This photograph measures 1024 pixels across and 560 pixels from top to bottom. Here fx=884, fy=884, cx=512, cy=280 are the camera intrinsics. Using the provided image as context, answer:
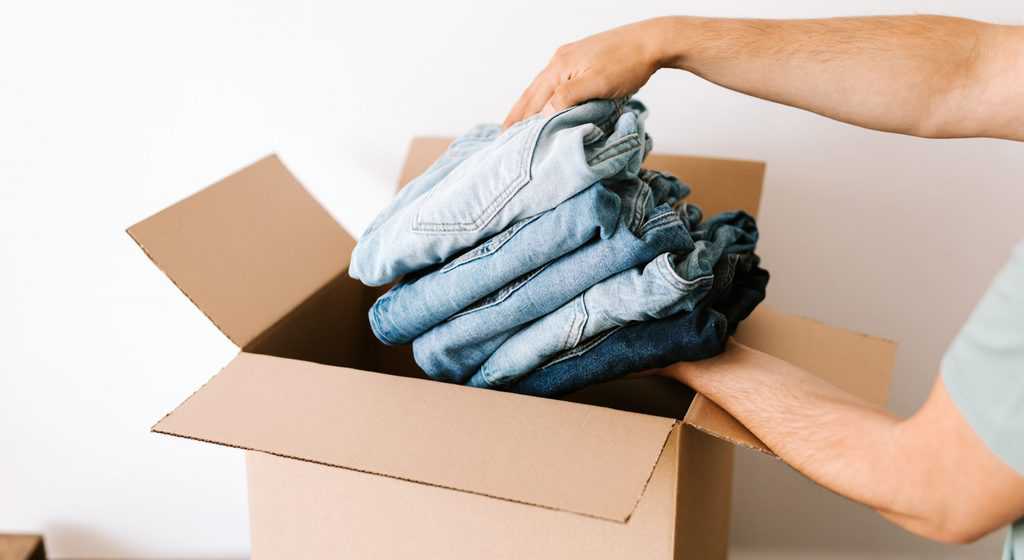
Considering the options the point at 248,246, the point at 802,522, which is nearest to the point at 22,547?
the point at 248,246

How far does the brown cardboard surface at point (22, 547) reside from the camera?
1247 millimetres

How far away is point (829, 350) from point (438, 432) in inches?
15.4

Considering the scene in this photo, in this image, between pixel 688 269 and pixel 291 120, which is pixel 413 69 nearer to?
pixel 291 120

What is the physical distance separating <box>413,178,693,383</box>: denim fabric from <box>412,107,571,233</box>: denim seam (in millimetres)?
59

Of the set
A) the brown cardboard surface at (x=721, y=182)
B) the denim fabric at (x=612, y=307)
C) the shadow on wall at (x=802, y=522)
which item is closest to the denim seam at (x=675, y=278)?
the denim fabric at (x=612, y=307)

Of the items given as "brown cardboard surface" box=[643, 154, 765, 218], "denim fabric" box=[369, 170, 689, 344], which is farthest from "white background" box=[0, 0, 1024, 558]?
"denim fabric" box=[369, 170, 689, 344]

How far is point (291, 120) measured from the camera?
3.75ft

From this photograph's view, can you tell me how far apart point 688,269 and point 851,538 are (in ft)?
2.46

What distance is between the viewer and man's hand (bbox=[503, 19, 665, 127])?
29.2 inches

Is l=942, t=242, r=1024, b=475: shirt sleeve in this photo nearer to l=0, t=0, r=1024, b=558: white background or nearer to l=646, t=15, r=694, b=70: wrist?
l=646, t=15, r=694, b=70: wrist

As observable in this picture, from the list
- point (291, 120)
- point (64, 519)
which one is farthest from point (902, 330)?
point (64, 519)

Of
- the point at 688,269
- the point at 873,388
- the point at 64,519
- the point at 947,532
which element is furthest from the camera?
the point at 64,519

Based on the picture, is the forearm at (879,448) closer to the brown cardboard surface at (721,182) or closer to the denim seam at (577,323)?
the denim seam at (577,323)

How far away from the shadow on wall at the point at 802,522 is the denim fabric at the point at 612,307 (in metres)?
0.57
